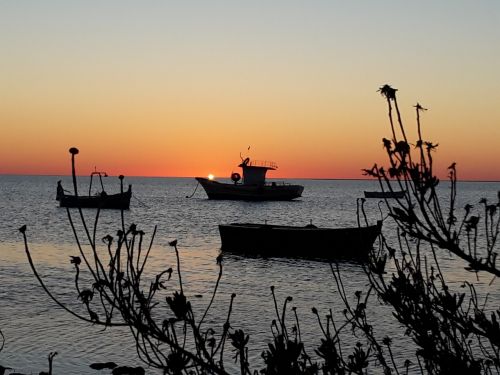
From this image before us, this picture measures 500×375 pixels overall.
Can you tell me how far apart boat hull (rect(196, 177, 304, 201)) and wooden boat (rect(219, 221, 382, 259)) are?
68600 mm

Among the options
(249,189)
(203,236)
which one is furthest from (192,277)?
(249,189)

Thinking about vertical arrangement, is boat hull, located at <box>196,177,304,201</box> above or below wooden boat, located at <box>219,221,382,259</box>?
above

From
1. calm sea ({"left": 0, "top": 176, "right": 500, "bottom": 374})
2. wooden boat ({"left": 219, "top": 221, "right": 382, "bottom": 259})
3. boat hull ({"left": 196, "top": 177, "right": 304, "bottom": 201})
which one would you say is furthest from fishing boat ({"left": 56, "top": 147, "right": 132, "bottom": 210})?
boat hull ({"left": 196, "top": 177, "right": 304, "bottom": 201})

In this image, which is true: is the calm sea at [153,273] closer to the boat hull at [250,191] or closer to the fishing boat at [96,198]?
the fishing boat at [96,198]

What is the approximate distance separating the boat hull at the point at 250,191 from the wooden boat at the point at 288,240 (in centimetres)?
6860

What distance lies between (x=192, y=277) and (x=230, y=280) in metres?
1.98

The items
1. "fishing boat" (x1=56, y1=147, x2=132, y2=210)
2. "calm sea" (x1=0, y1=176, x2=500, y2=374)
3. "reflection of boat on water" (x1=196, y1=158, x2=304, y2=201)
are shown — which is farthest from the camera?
"reflection of boat on water" (x1=196, y1=158, x2=304, y2=201)

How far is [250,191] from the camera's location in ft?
374

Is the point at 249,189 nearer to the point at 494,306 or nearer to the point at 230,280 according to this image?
the point at 230,280

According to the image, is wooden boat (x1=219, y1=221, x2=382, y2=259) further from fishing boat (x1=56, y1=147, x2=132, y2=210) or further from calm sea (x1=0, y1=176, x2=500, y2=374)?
fishing boat (x1=56, y1=147, x2=132, y2=210)

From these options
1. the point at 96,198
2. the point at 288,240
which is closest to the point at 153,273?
the point at 288,240

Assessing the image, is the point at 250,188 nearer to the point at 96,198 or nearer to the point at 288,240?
the point at 96,198

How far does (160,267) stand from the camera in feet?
129

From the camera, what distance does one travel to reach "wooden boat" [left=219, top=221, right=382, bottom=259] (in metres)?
40.2
